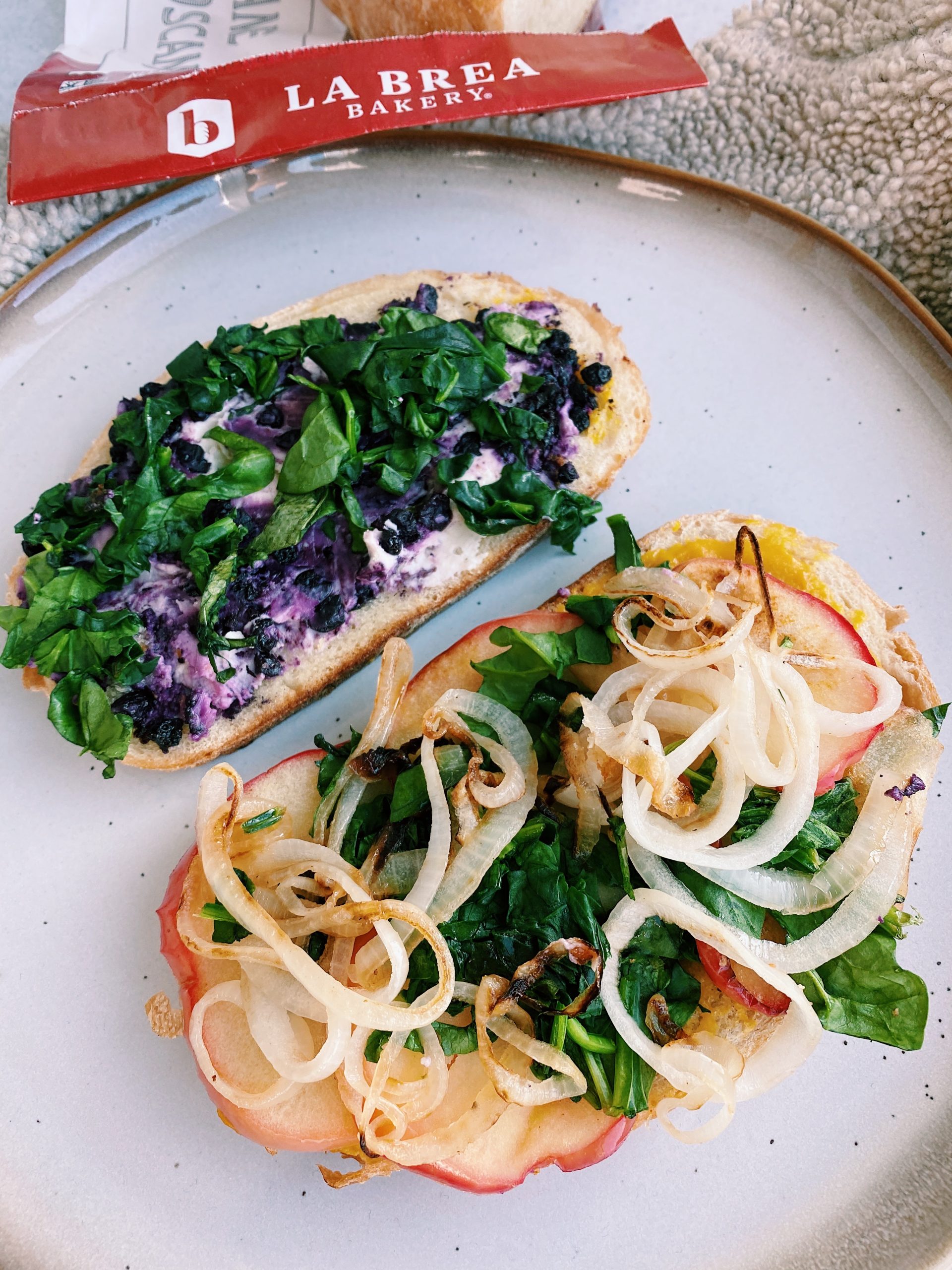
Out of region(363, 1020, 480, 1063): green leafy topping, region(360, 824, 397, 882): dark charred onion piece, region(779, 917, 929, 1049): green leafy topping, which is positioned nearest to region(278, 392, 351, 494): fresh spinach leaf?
region(360, 824, 397, 882): dark charred onion piece

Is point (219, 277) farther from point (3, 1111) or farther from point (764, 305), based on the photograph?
point (3, 1111)

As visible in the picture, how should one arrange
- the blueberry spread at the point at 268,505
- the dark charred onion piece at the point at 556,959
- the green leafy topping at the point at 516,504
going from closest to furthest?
the dark charred onion piece at the point at 556,959 < the blueberry spread at the point at 268,505 < the green leafy topping at the point at 516,504

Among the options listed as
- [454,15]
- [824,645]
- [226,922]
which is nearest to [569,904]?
[226,922]

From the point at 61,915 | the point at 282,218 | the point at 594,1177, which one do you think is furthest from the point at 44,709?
the point at 594,1177

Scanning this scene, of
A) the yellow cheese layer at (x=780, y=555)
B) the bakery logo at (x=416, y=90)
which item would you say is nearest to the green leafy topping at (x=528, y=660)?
the yellow cheese layer at (x=780, y=555)

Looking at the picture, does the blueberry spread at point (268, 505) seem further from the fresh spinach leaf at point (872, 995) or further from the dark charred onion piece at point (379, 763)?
the fresh spinach leaf at point (872, 995)

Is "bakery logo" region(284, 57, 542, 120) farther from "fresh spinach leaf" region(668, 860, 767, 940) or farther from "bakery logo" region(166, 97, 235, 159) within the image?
"fresh spinach leaf" region(668, 860, 767, 940)
